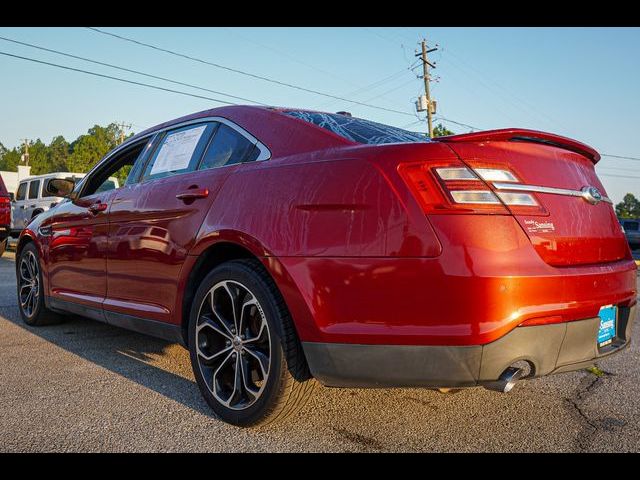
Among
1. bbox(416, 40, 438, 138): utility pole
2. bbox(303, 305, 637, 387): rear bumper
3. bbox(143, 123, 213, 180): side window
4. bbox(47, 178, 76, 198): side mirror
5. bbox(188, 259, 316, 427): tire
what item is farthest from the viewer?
bbox(416, 40, 438, 138): utility pole

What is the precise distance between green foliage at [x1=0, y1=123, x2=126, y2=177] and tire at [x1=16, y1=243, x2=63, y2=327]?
3082 cm

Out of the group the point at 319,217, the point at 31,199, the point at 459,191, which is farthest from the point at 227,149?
the point at 31,199

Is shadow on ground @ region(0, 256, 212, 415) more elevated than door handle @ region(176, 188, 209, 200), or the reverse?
door handle @ region(176, 188, 209, 200)

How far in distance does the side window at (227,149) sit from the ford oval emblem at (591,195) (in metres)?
1.52

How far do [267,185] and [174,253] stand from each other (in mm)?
757

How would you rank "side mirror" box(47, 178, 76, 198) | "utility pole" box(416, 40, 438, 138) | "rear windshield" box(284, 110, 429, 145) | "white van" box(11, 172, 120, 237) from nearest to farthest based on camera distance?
"rear windshield" box(284, 110, 429, 145), "side mirror" box(47, 178, 76, 198), "white van" box(11, 172, 120, 237), "utility pole" box(416, 40, 438, 138)

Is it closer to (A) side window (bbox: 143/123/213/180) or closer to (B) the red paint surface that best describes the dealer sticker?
(B) the red paint surface

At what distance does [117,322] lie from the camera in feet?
11.3

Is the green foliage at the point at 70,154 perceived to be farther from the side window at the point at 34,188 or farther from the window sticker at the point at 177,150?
the window sticker at the point at 177,150

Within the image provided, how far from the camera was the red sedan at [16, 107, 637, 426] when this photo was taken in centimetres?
195

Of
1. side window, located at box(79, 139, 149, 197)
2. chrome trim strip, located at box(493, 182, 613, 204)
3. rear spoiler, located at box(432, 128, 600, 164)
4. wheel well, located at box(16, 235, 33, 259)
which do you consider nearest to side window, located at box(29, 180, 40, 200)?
wheel well, located at box(16, 235, 33, 259)

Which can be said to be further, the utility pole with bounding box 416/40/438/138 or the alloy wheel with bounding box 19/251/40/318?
the utility pole with bounding box 416/40/438/138

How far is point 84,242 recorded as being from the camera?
387cm

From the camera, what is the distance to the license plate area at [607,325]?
223 centimetres
